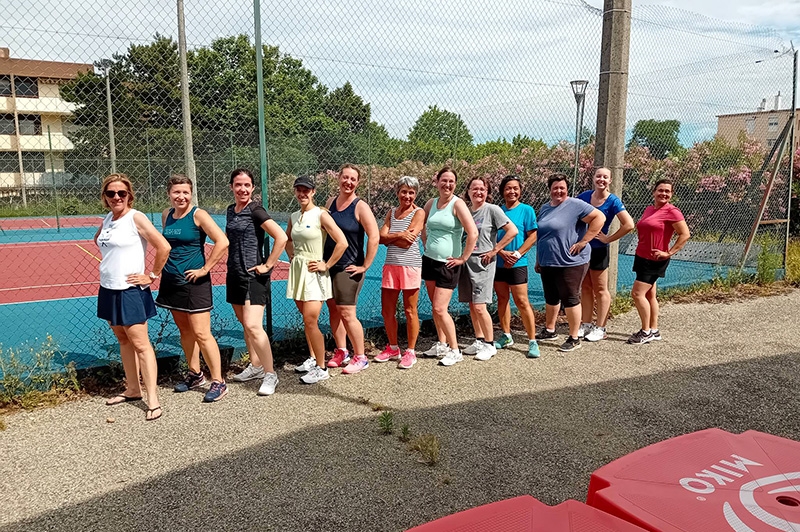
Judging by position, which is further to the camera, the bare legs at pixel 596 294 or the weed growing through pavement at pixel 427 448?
the bare legs at pixel 596 294

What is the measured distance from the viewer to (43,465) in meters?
3.63

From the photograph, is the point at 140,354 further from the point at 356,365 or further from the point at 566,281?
the point at 566,281

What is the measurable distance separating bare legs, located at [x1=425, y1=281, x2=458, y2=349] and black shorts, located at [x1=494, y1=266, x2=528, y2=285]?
71cm

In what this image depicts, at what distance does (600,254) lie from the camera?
6.23 meters

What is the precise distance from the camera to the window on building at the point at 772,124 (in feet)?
29.9

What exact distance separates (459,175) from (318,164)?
178 cm

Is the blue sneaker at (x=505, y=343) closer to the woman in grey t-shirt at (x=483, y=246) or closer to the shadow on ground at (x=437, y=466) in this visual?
the woman in grey t-shirt at (x=483, y=246)

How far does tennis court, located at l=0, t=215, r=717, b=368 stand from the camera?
229 inches

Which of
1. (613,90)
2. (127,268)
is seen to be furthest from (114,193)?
(613,90)

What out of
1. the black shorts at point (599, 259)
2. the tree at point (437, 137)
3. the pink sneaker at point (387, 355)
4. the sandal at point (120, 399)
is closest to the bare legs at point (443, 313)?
the pink sneaker at point (387, 355)

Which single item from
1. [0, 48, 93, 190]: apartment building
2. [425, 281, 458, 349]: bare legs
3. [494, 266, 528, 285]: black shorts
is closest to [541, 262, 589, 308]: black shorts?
[494, 266, 528, 285]: black shorts

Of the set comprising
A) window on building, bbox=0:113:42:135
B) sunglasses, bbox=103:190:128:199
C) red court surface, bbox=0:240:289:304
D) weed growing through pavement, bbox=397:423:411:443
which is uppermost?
window on building, bbox=0:113:42:135

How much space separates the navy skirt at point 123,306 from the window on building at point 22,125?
875 centimetres

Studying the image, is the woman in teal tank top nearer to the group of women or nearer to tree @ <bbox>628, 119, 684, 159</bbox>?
the group of women
